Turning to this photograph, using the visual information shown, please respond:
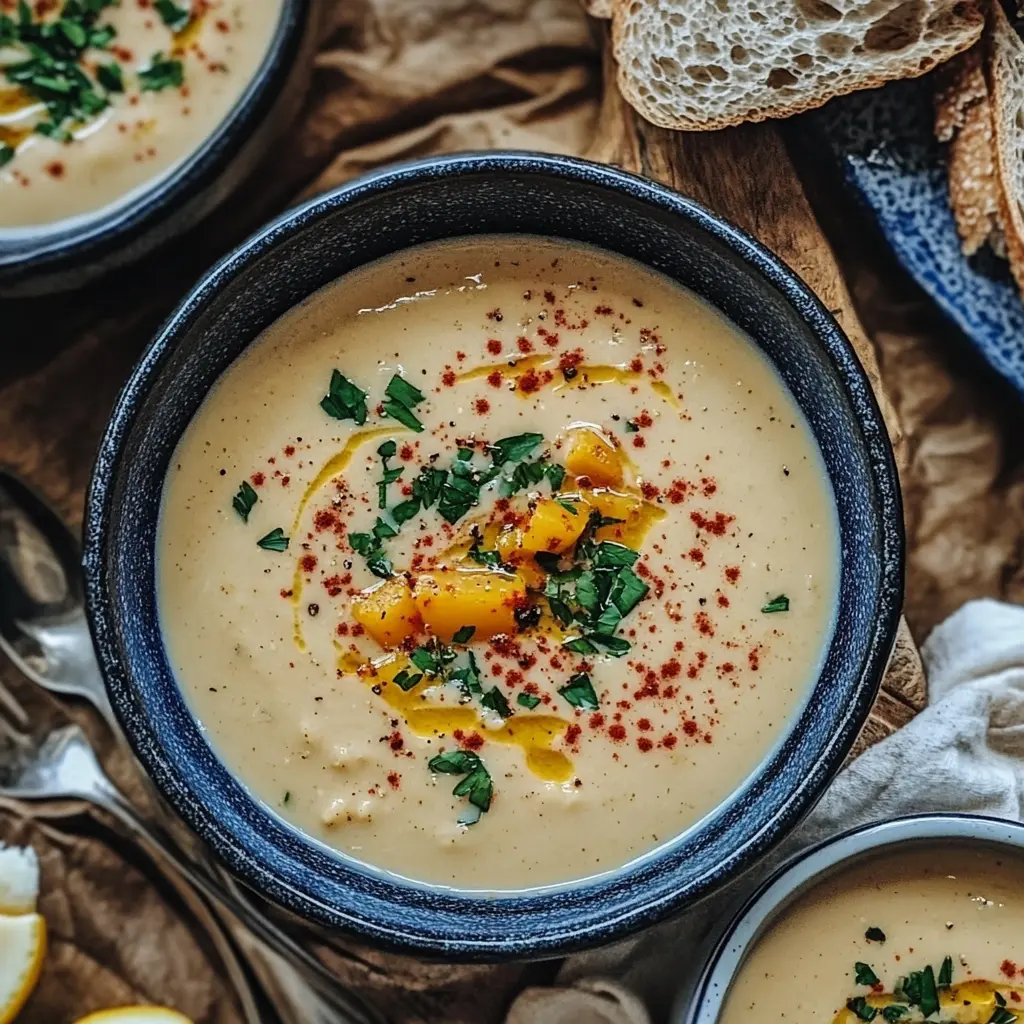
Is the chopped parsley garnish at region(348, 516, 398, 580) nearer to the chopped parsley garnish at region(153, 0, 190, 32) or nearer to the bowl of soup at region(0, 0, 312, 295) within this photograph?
the bowl of soup at region(0, 0, 312, 295)

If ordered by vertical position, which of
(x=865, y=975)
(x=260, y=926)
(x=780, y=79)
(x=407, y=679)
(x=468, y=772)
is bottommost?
(x=260, y=926)

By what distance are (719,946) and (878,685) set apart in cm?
42

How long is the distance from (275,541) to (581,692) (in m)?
0.48

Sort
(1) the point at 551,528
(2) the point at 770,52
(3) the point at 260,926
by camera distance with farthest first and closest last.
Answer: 1. (3) the point at 260,926
2. (2) the point at 770,52
3. (1) the point at 551,528

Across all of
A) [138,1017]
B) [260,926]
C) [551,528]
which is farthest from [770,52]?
[138,1017]

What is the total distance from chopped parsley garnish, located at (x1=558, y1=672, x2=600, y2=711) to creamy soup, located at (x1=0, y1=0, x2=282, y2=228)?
1140 millimetres

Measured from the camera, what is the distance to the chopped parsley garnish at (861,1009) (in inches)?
77.0

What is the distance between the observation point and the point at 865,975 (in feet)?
6.42

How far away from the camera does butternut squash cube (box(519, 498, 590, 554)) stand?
6.34 ft


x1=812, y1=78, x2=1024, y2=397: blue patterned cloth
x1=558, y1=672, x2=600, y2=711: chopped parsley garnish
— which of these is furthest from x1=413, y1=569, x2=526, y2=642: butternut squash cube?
x1=812, y1=78, x2=1024, y2=397: blue patterned cloth

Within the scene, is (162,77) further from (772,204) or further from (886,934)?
(886,934)

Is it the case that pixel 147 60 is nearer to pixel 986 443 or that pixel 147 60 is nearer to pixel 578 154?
pixel 578 154

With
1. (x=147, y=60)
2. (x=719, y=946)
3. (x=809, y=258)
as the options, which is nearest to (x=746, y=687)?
(x=719, y=946)

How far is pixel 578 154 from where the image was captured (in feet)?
8.02
